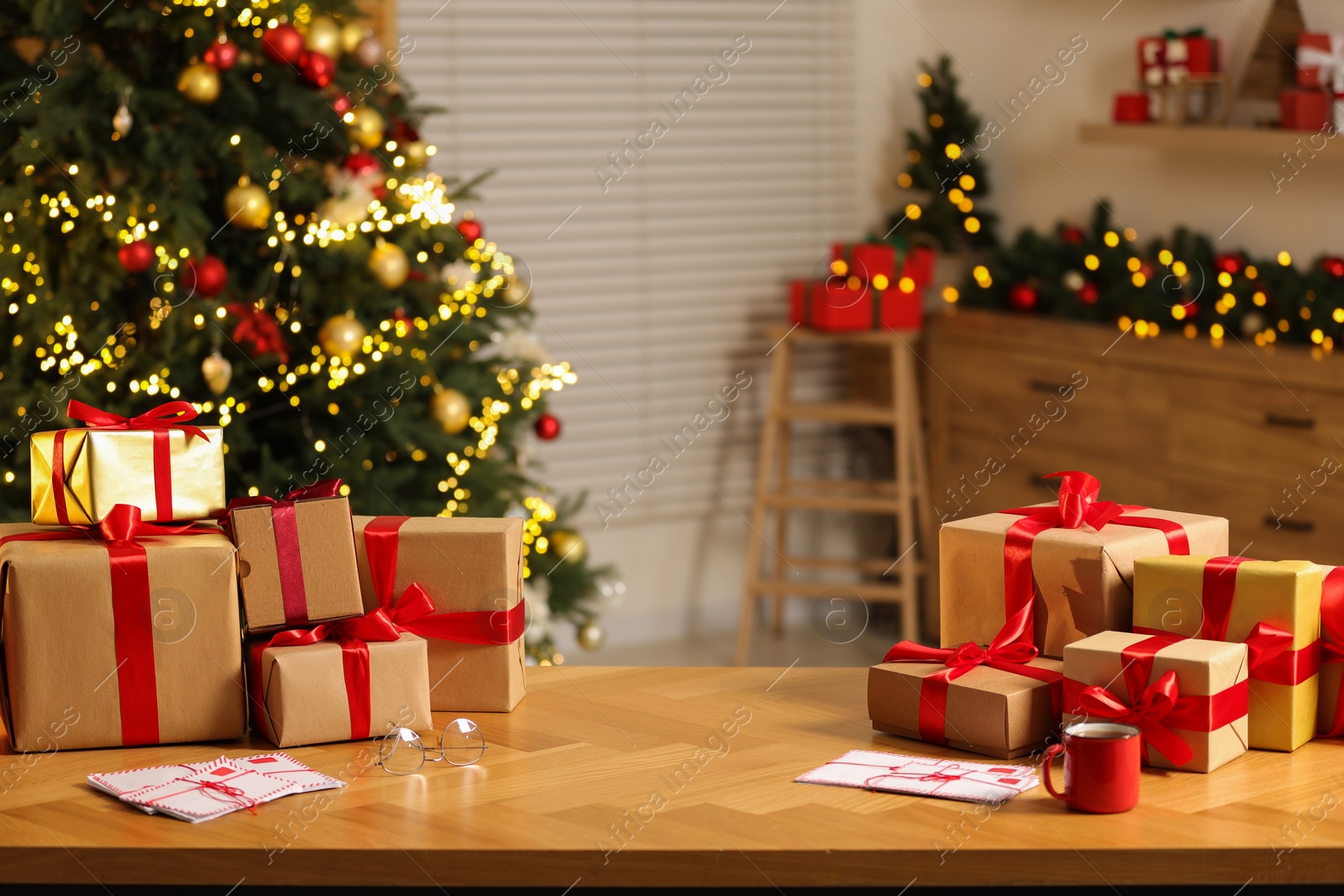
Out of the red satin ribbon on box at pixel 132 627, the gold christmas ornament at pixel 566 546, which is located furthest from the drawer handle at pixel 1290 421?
the red satin ribbon on box at pixel 132 627

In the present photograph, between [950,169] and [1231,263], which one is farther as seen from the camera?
[950,169]

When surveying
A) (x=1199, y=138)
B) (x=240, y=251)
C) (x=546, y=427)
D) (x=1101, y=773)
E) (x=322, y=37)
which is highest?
(x=322, y=37)

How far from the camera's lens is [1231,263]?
3707 mm

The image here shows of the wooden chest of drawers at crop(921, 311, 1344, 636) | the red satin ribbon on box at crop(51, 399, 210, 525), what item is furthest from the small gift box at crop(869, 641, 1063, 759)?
the wooden chest of drawers at crop(921, 311, 1344, 636)

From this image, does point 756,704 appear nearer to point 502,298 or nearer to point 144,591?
point 144,591

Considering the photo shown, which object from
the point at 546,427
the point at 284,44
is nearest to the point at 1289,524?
the point at 546,427

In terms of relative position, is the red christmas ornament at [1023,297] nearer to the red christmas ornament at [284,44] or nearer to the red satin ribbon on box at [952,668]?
the red christmas ornament at [284,44]

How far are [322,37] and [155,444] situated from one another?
5.00 ft

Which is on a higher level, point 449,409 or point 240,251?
point 240,251

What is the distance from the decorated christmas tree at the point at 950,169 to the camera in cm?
469

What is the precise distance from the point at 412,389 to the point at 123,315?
0.58 metres

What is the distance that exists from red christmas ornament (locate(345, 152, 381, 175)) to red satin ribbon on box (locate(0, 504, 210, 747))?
4.95ft

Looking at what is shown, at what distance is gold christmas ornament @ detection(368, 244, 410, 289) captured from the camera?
2867mm

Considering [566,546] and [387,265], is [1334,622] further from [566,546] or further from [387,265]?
[566,546]
